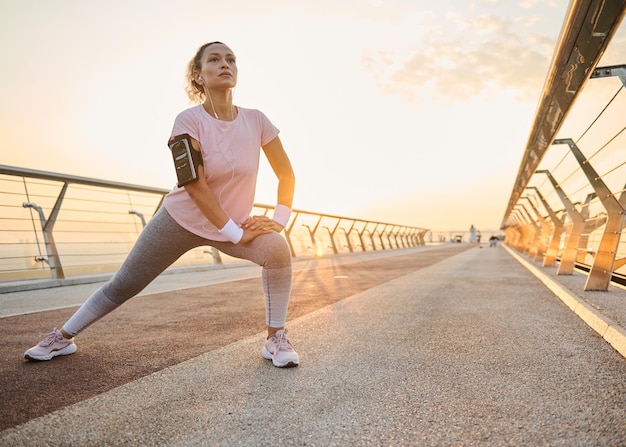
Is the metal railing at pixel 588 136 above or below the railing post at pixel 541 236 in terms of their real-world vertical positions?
above

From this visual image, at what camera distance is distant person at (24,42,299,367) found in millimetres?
2012

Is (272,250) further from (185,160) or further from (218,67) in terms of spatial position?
(218,67)

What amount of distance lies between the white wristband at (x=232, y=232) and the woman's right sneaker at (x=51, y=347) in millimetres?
1146

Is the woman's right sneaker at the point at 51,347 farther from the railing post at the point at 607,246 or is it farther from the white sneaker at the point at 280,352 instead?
the railing post at the point at 607,246

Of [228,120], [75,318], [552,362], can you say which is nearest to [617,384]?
[552,362]

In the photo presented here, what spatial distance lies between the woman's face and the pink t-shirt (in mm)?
160

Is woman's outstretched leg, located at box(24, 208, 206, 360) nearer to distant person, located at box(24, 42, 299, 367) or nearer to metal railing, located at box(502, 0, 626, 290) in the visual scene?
distant person, located at box(24, 42, 299, 367)

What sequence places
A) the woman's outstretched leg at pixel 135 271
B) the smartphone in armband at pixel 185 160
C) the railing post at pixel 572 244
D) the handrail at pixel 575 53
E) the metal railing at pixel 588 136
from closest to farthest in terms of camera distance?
the smartphone in armband at pixel 185 160, the woman's outstretched leg at pixel 135 271, the handrail at pixel 575 53, the metal railing at pixel 588 136, the railing post at pixel 572 244

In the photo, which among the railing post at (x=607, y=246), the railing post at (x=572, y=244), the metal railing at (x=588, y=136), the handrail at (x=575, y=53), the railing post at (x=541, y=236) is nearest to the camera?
the handrail at (x=575, y=53)

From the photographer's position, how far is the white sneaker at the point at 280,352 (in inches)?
79.0

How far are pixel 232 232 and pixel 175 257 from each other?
0.43m

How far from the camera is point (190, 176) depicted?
1918 mm

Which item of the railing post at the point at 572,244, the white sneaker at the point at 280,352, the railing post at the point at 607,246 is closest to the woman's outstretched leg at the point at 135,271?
the white sneaker at the point at 280,352

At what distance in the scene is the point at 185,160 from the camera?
193 cm
